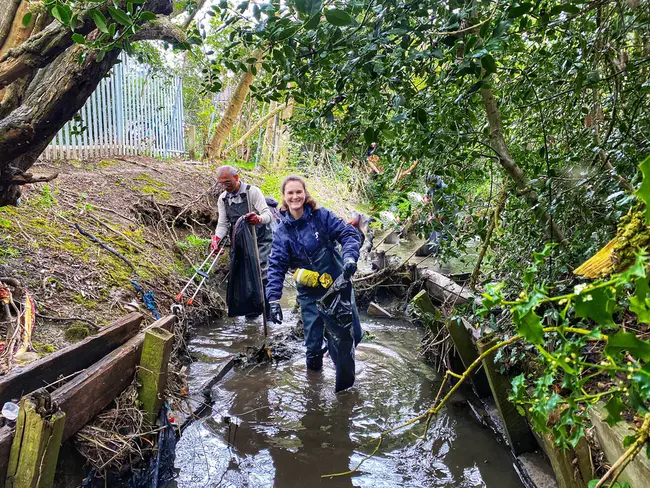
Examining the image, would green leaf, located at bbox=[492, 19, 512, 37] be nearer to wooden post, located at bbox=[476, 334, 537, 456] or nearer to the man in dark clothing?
wooden post, located at bbox=[476, 334, 537, 456]

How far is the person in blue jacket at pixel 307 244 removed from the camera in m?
4.20

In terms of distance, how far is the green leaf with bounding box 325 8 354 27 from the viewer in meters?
1.46

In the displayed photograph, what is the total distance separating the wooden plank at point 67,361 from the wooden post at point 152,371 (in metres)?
0.27

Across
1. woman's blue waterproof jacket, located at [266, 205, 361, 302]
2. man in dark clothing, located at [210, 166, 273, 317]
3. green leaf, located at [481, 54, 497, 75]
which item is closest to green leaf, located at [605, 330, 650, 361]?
green leaf, located at [481, 54, 497, 75]

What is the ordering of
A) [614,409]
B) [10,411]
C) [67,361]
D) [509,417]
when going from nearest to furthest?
[614,409]
[10,411]
[67,361]
[509,417]

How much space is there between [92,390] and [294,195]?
230cm

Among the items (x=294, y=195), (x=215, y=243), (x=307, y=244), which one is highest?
(x=294, y=195)

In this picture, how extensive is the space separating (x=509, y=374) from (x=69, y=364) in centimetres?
312

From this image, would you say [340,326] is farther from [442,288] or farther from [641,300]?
[641,300]

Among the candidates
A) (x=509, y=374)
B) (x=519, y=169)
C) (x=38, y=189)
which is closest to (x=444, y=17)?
(x=519, y=169)

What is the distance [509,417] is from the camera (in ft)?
10.9

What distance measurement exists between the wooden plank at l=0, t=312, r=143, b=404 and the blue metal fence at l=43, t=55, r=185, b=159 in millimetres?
5473

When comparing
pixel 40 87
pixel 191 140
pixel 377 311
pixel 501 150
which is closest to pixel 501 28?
pixel 501 150

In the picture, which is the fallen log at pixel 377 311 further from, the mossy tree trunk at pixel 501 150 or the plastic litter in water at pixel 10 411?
the plastic litter in water at pixel 10 411
